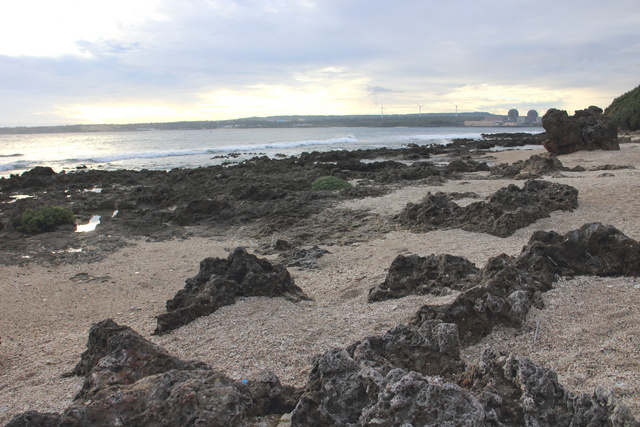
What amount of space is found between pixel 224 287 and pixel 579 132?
61.3 ft

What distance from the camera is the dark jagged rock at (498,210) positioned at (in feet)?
23.2

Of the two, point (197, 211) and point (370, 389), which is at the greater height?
point (370, 389)

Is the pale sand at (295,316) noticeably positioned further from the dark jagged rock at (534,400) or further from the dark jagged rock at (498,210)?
the dark jagged rock at (534,400)

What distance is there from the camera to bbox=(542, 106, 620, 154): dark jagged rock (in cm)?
1767

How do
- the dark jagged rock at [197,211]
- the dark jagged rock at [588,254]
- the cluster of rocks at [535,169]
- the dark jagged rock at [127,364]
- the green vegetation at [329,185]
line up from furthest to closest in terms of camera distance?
the green vegetation at [329,185] → the cluster of rocks at [535,169] → the dark jagged rock at [197,211] → the dark jagged rock at [588,254] → the dark jagged rock at [127,364]

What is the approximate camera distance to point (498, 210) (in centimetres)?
747

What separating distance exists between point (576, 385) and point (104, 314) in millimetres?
5146

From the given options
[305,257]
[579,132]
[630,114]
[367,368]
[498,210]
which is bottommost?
[305,257]

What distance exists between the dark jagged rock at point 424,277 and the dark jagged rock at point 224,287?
1.06m

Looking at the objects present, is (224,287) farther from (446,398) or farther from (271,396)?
(446,398)

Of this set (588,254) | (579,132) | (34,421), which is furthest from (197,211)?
(579,132)

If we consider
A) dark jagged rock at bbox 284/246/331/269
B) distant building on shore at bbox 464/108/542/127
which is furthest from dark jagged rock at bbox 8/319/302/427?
distant building on shore at bbox 464/108/542/127

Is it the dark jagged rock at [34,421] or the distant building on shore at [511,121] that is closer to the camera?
the dark jagged rock at [34,421]

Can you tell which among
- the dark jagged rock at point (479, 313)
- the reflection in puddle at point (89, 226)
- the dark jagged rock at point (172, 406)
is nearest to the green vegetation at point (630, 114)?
the reflection in puddle at point (89, 226)
